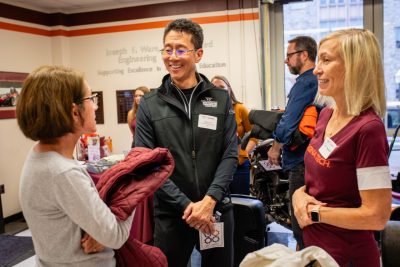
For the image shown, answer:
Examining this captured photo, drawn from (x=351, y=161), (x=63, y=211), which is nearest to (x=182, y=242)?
(x=63, y=211)

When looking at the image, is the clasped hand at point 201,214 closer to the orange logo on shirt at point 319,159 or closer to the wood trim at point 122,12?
the orange logo on shirt at point 319,159

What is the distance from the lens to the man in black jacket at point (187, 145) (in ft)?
5.47

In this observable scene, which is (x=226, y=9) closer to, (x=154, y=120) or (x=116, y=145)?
(x=116, y=145)

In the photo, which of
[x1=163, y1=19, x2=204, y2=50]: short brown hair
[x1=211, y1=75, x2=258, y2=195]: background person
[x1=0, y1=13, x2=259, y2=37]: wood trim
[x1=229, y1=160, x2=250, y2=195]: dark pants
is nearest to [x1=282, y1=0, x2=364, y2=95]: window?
[x1=0, y1=13, x2=259, y2=37]: wood trim

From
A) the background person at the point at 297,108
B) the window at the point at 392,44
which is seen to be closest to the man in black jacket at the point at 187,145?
the background person at the point at 297,108

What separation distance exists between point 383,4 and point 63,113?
459 centimetres

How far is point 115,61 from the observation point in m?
5.34

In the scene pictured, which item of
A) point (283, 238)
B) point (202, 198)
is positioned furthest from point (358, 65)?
point (283, 238)

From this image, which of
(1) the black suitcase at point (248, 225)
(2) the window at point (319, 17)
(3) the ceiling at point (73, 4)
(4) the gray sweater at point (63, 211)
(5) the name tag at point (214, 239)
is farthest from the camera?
(3) the ceiling at point (73, 4)

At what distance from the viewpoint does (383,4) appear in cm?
455

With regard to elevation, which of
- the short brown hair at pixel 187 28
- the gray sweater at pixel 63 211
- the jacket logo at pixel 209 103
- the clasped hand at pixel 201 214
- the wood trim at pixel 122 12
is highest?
the wood trim at pixel 122 12

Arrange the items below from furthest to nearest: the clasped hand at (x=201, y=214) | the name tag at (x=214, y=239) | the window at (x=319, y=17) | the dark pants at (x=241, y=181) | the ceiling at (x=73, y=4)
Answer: the ceiling at (x=73, y=4), the window at (x=319, y=17), the dark pants at (x=241, y=181), the name tag at (x=214, y=239), the clasped hand at (x=201, y=214)

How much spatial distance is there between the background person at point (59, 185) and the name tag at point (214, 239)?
1.98ft

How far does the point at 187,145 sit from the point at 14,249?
301 cm
